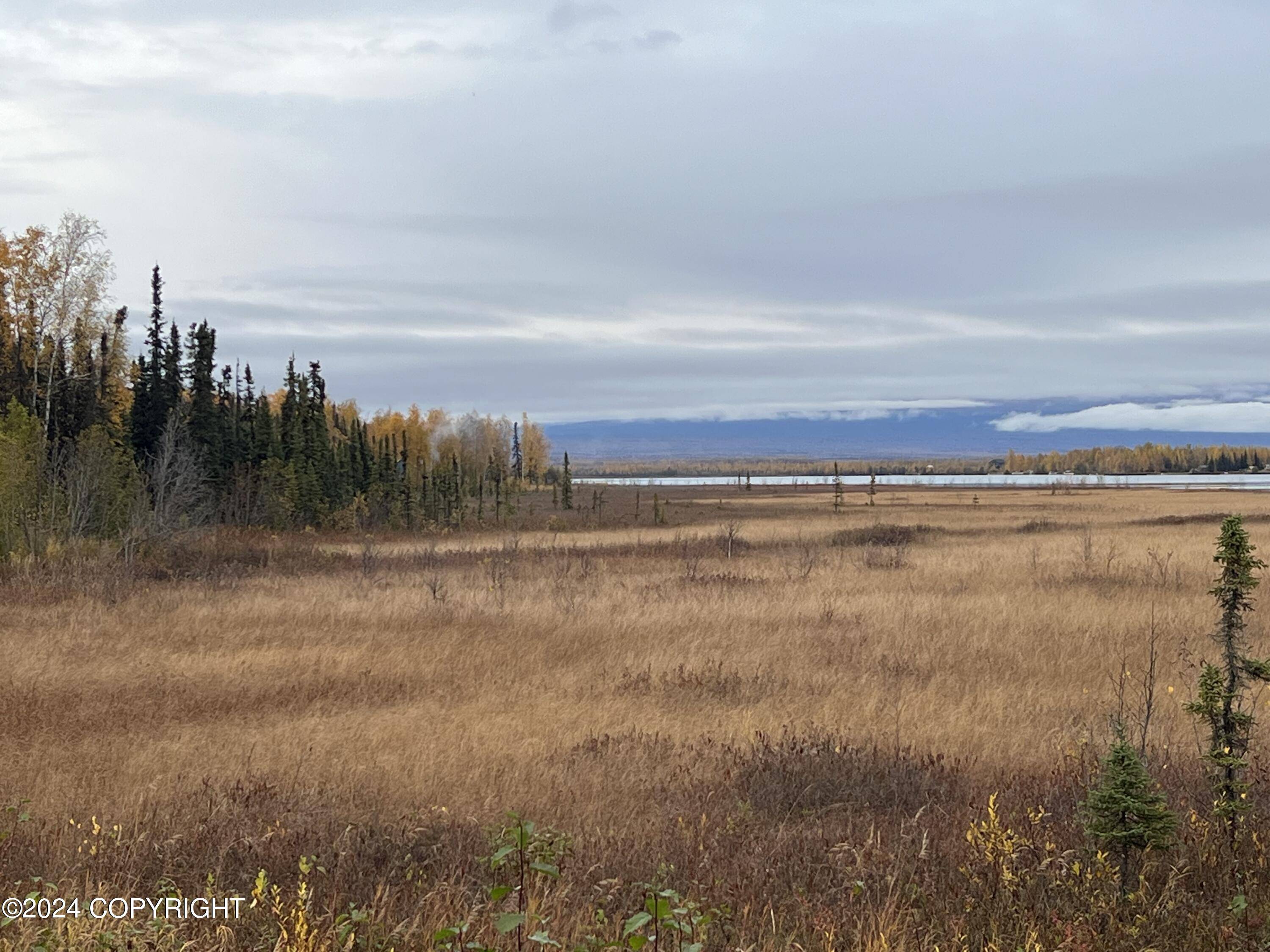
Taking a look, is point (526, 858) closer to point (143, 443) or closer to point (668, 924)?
point (668, 924)

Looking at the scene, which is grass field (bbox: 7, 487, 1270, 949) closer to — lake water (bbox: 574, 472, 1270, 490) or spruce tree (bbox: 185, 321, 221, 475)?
spruce tree (bbox: 185, 321, 221, 475)

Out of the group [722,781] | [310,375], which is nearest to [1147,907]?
[722,781]

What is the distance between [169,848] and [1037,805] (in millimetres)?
5992

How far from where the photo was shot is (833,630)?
49.4 feet

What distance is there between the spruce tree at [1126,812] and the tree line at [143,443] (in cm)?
2400

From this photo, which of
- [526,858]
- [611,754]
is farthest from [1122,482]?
[526,858]

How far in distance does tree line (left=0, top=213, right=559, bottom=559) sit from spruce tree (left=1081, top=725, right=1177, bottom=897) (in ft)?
78.7

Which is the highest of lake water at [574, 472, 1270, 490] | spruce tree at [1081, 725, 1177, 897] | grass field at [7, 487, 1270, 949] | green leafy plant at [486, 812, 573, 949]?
lake water at [574, 472, 1270, 490]

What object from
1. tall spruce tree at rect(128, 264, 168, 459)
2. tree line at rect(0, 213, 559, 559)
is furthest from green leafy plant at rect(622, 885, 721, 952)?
tall spruce tree at rect(128, 264, 168, 459)

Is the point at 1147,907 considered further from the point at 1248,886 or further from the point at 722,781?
the point at 722,781

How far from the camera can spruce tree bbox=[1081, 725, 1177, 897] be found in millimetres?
4973

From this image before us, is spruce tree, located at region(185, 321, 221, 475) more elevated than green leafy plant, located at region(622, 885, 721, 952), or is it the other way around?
spruce tree, located at region(185, 321, 221, 475)

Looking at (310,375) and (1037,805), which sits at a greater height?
(310,375)

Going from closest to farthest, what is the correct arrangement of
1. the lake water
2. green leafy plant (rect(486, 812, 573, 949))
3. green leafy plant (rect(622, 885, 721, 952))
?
1. green leafy plant (rect(622, 885, 721, 952))
2. green leafy plant (rect(486, 812, 573, 949))
3. the lake water
